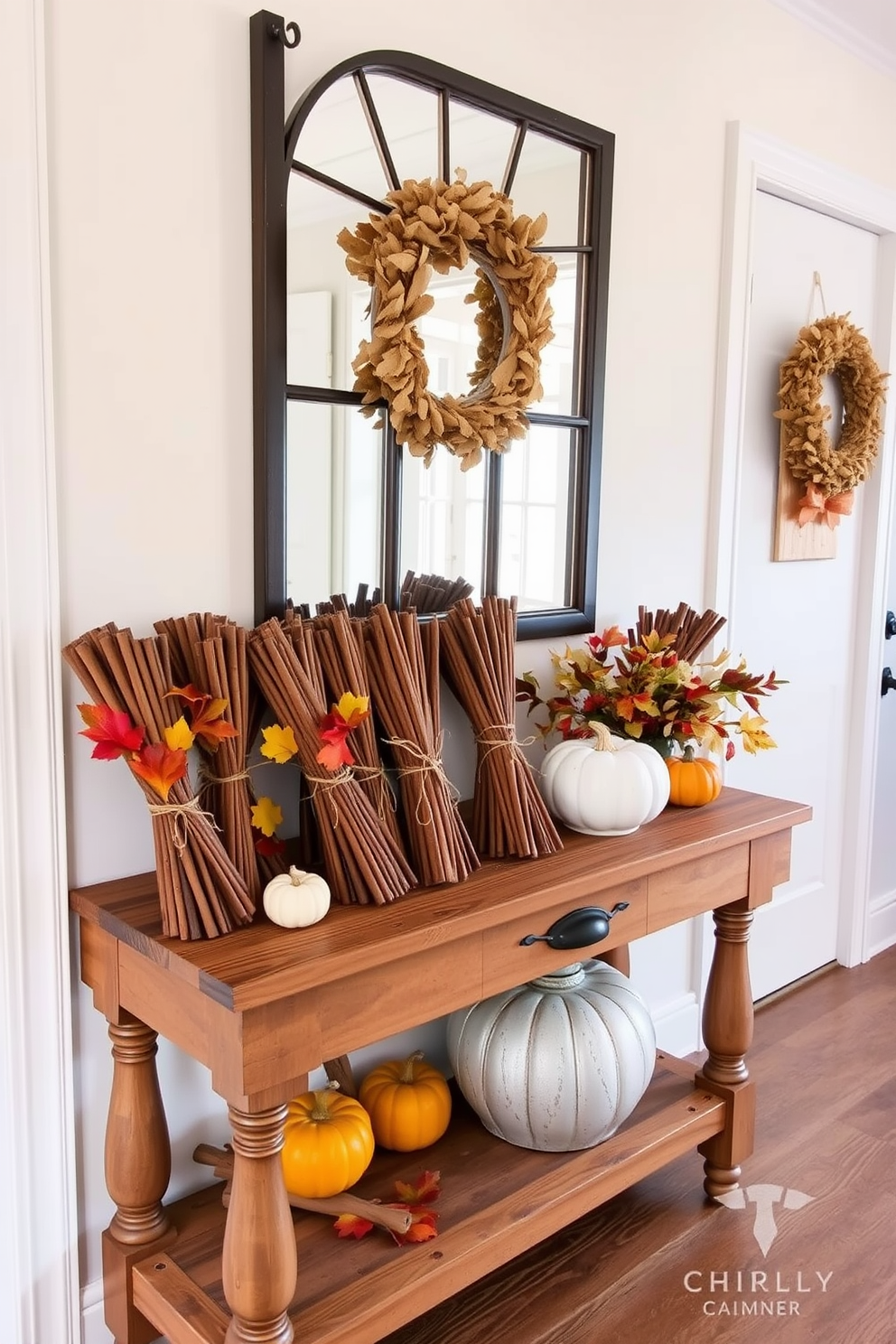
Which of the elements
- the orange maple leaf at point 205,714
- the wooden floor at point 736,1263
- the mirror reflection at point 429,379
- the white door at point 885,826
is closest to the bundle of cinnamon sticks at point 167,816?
the orange maple leaf at point 205,714

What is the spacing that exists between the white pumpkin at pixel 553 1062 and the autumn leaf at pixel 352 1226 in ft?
1.00

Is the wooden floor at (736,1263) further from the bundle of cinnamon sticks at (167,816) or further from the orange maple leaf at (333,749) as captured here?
the orange maple leaf at (333,749)

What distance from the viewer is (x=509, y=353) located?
1898 mm

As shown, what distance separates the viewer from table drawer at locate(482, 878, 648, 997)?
160 cm

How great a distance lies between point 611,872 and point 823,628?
61.1 inches

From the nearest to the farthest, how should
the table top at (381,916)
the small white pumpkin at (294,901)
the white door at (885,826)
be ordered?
the table top at (381,916), the small white pumpkin at (294,901), the white door at (885,826)

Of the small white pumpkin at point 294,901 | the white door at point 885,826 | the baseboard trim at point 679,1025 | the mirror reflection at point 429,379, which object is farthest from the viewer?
the white door at point 885,826

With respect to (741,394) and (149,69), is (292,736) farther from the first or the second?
(741,394)

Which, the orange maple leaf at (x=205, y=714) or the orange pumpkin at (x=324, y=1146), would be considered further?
the orange pumpkin at (x=324, y=1146)

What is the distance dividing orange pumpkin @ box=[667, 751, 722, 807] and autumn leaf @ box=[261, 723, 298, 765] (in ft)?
2.73

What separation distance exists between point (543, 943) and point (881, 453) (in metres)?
1.97

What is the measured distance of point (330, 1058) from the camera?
140cm

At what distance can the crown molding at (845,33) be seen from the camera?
2.50 m

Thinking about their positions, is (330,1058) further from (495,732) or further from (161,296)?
(161,296)
